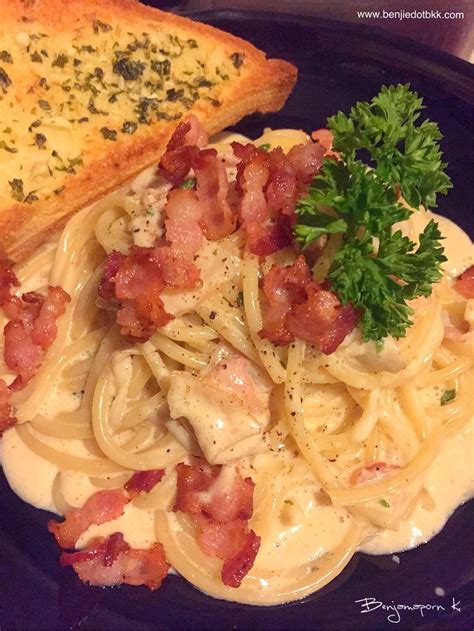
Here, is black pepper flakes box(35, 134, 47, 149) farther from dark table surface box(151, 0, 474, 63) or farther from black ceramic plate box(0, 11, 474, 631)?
dark table surface box(151, 0, 474, 63)

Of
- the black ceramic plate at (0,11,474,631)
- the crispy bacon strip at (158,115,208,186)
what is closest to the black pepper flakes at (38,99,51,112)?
the crispy bacon strip at (158,115,208,186)

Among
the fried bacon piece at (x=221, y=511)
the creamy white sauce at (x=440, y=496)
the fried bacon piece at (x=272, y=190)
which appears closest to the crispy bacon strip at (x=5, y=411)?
the fried bacon piece at (x=221, y=511)

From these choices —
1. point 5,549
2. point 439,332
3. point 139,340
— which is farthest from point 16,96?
point 439,332

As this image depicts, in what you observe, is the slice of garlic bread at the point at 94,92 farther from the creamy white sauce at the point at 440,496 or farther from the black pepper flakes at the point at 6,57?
the creamy white sauce at the point at 440,496

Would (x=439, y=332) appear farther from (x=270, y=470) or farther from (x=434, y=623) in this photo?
(x=434, y=623)

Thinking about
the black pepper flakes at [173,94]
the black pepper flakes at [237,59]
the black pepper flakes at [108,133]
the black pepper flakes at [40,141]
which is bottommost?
the black pepper flakes at [40,141]
